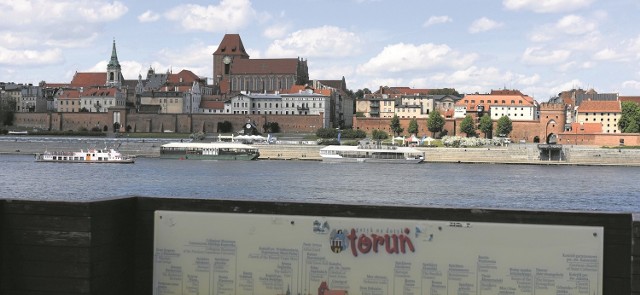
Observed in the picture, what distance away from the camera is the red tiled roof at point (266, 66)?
9838cm

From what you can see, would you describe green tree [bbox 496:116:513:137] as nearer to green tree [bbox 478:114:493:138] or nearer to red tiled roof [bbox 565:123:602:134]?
green tree [bbox 478:114:493:138]

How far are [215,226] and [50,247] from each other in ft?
3.12

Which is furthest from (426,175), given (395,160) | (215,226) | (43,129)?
(43,129)

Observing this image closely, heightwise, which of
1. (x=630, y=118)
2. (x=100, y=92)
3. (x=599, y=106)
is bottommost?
(x=630, y=118)

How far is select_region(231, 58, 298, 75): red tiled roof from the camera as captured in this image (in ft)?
323

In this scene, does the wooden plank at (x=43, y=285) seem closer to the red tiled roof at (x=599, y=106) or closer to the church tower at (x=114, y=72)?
the red tiled roof at (x=599, y=106)

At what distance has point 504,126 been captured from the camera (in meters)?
76.4

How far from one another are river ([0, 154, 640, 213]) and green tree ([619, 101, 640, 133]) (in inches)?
1091

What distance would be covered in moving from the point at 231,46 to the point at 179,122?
19.4 meters

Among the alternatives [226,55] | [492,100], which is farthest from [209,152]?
[226,55]

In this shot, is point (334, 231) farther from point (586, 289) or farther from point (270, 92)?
point (270, 92)

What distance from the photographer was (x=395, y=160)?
53812 millimetres

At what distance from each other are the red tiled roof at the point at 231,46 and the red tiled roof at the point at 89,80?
46.0 ft

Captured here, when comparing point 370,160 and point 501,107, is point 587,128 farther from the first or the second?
point 370,160
